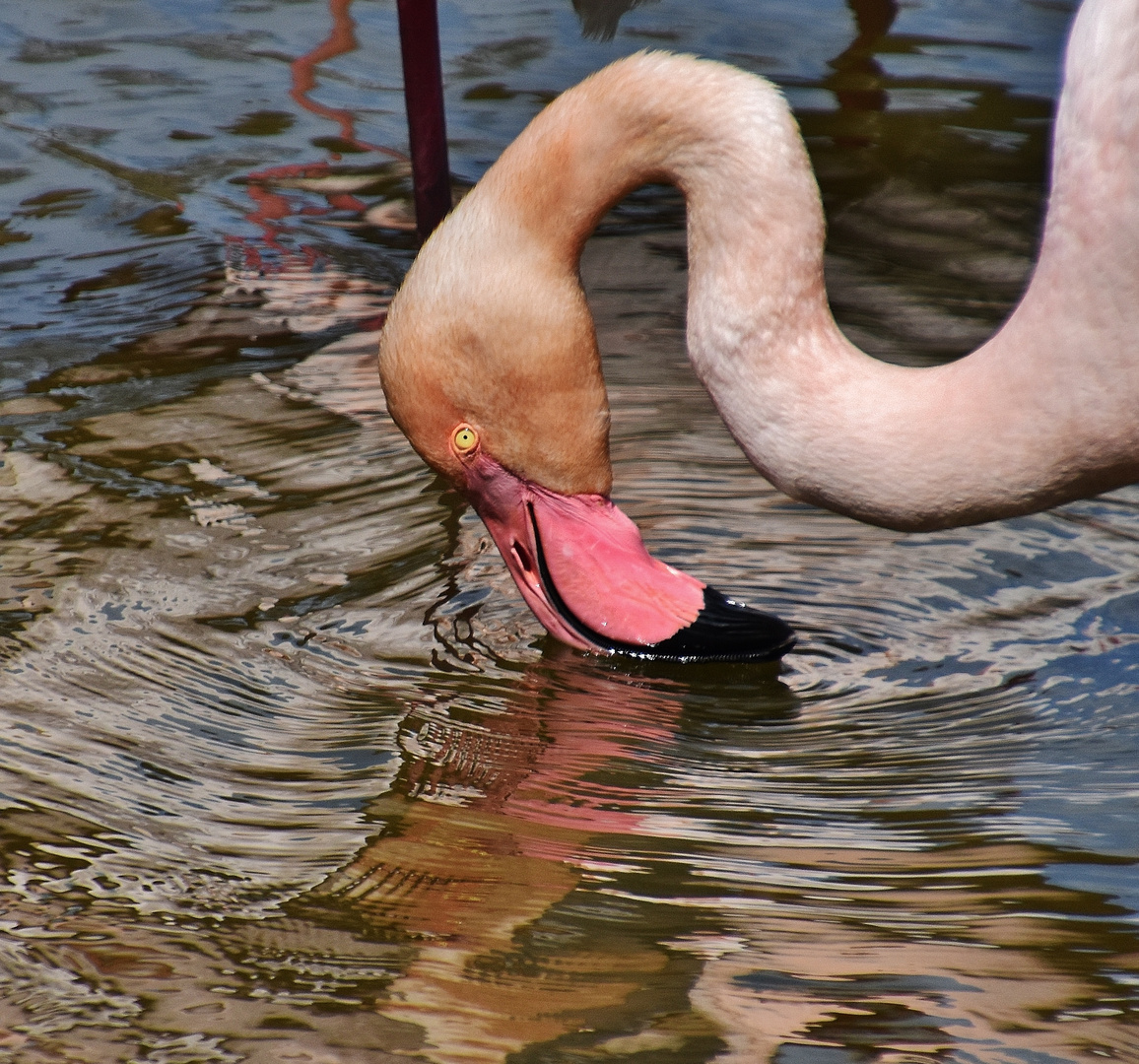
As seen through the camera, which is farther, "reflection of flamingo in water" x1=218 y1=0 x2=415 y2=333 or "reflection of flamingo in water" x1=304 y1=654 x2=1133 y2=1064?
"reflection of flamingo in water" x1=218 y1=0 x2=415 y2=333

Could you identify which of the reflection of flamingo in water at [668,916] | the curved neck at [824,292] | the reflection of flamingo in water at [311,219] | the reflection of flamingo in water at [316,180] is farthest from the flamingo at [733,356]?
the reflection of flamingo in water at [316,180]

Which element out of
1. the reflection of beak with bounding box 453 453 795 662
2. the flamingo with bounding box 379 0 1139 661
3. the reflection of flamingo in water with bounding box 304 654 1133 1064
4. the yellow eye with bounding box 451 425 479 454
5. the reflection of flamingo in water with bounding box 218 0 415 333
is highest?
the flamingo with bounding box 379 0 1139 661

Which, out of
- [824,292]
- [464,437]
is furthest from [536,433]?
[824,292]

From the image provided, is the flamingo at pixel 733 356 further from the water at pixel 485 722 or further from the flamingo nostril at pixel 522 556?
the water at pixel 485 722

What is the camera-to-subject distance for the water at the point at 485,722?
A: 96.9 inches

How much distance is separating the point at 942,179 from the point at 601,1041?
16.3 ft

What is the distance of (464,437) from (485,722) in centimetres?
61

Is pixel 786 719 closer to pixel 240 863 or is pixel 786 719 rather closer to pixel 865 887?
pixel 865 887

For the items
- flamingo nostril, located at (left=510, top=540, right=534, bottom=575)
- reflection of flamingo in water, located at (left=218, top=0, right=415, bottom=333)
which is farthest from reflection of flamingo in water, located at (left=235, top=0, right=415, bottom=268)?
flamingo nostril, located at (left=510, top=540, right=534, bottom=575)

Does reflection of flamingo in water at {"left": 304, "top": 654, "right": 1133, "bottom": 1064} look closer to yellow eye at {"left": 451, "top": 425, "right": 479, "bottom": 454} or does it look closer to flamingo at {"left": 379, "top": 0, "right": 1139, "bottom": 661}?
flamingo at {"left": 379, "top": 0, "right": 1139, "bottom": 661}

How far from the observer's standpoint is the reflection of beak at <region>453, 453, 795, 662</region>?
3.59 meters

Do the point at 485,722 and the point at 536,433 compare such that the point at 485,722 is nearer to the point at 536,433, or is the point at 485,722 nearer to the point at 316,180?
the point at 536,433

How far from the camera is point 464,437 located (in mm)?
3531

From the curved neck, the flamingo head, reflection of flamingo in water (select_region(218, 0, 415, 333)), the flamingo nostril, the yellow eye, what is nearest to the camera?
the curved neck
